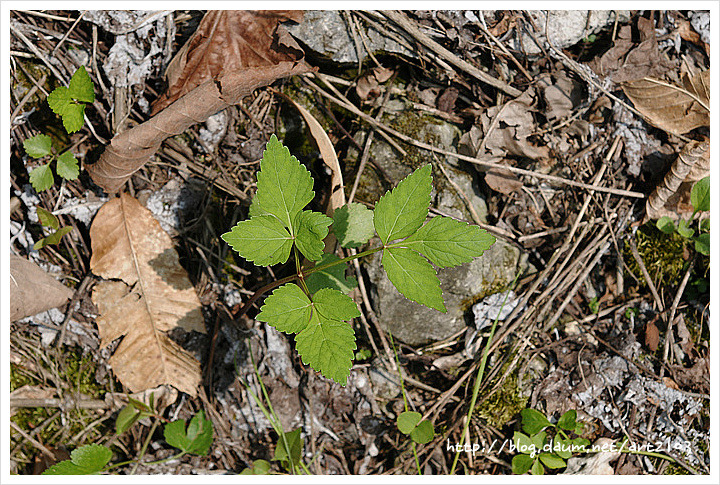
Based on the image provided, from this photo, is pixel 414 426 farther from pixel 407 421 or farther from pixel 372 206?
pixel 372 206

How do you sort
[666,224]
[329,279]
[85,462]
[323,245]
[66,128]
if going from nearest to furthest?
[323,245] → [329,279] → [66,128] → [85,462] → [666,224]

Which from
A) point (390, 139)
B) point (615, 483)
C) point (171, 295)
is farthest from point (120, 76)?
point (615, 483)

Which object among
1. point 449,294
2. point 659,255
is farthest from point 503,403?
point 659,255

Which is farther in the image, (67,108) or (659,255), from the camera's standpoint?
(659,255)

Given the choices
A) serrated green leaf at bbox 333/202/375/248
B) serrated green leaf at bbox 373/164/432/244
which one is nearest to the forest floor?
serrated green leaf at bbox 333/202/375/248

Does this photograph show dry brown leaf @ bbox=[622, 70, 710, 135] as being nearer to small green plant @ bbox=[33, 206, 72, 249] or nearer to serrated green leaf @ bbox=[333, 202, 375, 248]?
serrated green leaf @ bbox=[333, 202, 375, 248]

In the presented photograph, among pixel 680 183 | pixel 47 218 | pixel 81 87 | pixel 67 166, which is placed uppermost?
pixel 81 87

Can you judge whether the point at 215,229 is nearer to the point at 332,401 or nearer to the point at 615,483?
the point at 332,401

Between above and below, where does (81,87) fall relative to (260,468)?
above
